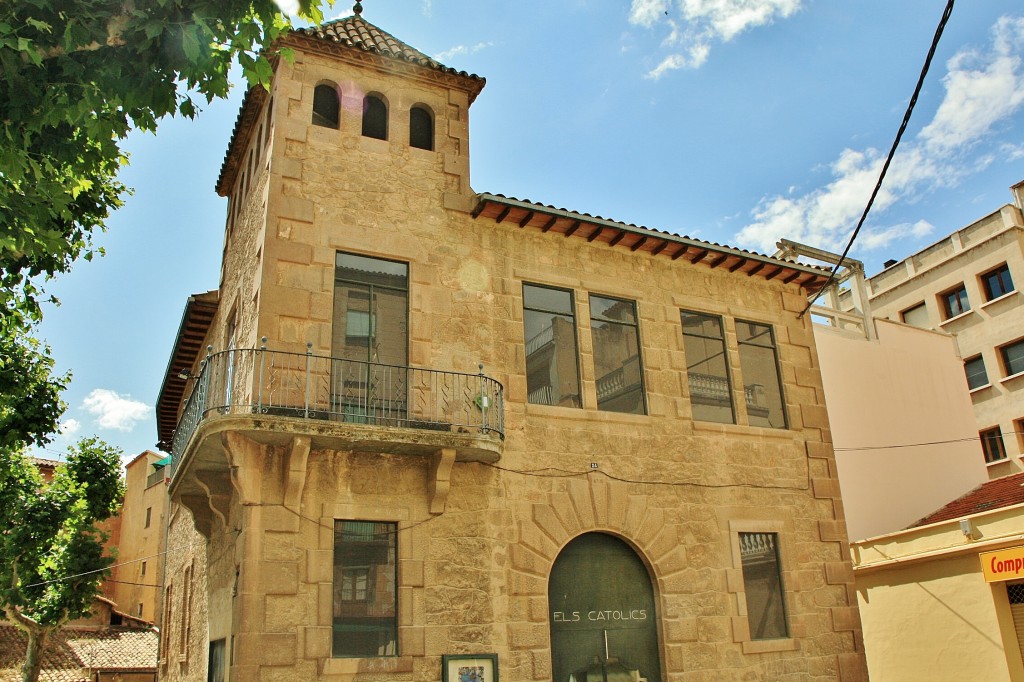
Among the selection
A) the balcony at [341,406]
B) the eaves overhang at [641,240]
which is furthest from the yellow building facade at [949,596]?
the balcony at [341,406]

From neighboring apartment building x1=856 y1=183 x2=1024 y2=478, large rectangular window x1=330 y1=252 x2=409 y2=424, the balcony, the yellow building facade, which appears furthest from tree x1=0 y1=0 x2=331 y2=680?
neighboring apartment building x1=856 y1=183 x2=1024 y2=478

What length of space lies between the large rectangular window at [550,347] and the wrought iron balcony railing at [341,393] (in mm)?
1054

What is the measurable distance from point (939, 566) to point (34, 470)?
24421 mm

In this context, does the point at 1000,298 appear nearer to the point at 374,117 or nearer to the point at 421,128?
the point at 421,128

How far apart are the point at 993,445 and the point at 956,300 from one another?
217 inches

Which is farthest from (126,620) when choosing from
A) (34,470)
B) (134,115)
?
(134,115)

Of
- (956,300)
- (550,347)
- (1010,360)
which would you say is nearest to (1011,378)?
(1010,360)

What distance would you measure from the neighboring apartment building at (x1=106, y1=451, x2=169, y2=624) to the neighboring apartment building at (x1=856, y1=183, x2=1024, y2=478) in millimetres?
34410

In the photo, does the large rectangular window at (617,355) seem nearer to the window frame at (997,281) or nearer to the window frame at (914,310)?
the window frame at (997,281)

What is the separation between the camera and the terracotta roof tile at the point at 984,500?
17297 mm

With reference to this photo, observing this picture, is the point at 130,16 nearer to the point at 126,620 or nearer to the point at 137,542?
the point at 126,620

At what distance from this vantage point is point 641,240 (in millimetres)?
13922

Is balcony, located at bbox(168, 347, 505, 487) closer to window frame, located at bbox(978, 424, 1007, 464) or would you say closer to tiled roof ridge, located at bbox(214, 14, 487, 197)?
tiled roof ridge, located at bbox(214, 14, 487, 197)

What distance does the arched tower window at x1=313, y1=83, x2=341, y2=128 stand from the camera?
12445mm
